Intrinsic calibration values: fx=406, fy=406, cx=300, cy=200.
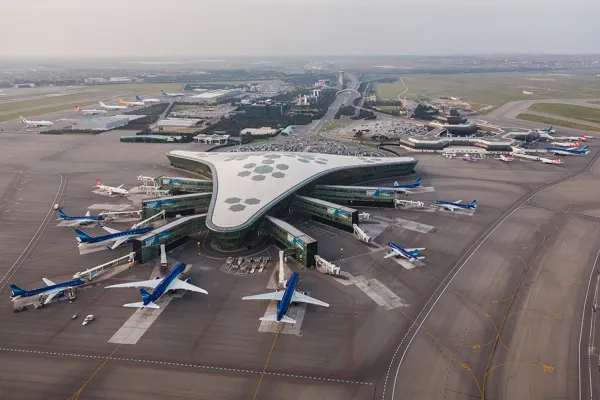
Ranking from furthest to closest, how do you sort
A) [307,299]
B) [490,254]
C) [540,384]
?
[490,254], [307,299], [540,384]

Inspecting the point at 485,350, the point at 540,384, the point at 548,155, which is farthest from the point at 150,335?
the point at 548,155

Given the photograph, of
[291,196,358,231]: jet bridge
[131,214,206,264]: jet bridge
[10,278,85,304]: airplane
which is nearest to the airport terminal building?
[291,196,358,231]: jet bridge

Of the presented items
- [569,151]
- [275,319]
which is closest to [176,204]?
[275,319]

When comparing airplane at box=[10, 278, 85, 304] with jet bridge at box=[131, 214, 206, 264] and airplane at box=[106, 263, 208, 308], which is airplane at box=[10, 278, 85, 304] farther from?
jet bridge at box=[131, 214, 206, 264]

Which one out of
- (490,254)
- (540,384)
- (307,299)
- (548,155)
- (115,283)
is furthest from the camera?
(548,155)

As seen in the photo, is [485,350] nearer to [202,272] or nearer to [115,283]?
[202,272]

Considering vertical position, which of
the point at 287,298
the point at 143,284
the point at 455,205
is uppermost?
the point at 455,205

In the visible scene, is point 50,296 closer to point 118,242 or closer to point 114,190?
point 118,242
